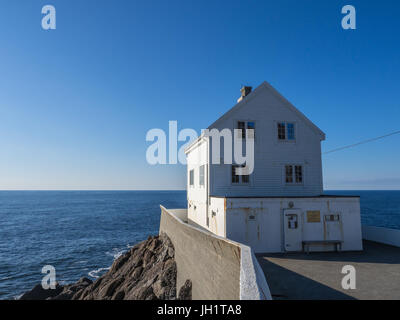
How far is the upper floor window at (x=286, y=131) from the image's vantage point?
18562mm

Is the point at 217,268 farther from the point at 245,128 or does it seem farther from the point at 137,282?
the point at 137,282

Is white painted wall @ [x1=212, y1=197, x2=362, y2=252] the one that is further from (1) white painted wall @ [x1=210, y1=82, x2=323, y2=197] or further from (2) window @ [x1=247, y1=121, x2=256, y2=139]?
(2) window @ [x1=247, y1=121, x2=256, y2=139]

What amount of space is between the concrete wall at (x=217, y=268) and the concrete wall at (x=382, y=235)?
1181cm

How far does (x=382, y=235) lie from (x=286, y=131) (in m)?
8.68

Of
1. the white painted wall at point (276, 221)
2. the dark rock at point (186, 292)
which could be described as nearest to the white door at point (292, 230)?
the white painted wall at point (276, 221)

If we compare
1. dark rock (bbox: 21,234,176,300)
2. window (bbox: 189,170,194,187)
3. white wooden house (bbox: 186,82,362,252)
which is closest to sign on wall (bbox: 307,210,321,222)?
white wooden house (bbox: 186,82,362,252)

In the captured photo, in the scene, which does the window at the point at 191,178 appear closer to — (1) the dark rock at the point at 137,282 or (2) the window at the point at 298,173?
(1) the dark rock at the point at 137,282

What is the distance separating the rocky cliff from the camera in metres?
15.1

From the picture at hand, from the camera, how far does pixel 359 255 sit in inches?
536

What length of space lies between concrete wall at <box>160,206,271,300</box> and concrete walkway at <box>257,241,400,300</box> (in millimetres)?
1491

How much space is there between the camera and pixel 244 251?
793cm

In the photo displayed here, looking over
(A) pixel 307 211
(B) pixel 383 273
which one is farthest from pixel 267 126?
(B) pixel 383 273

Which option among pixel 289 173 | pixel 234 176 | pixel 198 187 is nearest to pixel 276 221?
pixel 234 176
